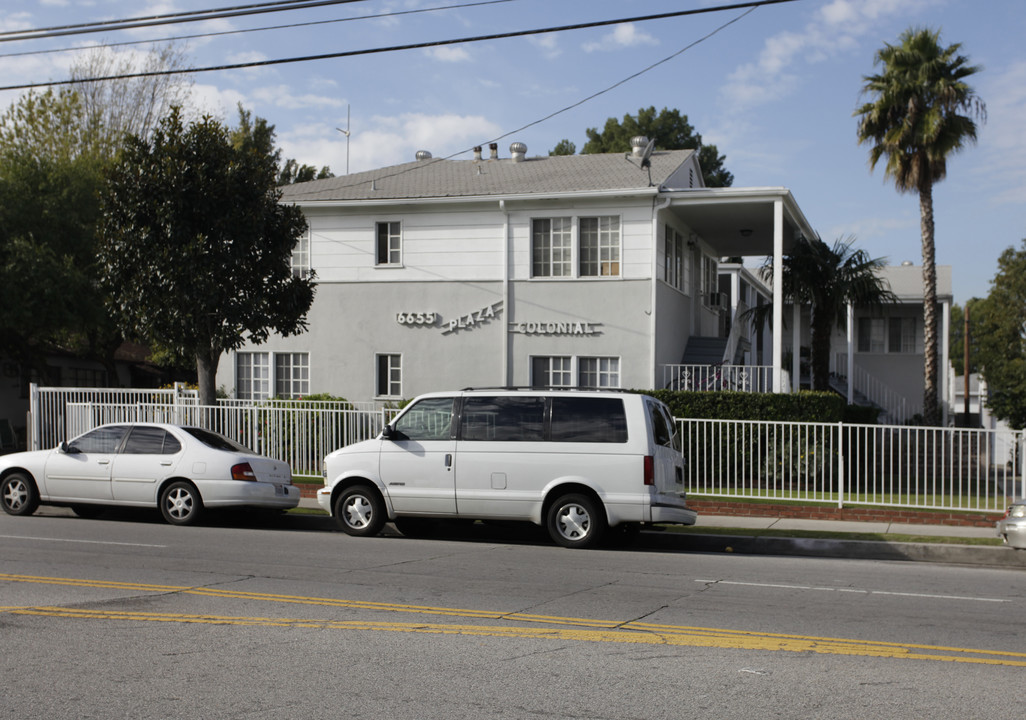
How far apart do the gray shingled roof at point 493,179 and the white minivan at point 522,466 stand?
1049 centimetres

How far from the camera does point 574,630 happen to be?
717cm

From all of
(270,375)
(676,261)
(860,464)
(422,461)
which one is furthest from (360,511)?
(676,261)

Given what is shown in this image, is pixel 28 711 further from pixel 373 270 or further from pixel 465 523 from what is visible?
pixel 373 270

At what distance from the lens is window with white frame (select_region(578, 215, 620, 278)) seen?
22297mm

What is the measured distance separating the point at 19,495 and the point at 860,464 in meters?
13.4

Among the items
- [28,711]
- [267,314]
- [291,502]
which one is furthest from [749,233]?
[28,711]

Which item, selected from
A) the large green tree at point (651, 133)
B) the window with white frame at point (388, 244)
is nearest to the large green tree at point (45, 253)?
the window with white frame at point (388, 244)

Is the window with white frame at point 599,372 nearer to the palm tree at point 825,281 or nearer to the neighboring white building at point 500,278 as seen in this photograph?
the neighboring white building at point 500,278

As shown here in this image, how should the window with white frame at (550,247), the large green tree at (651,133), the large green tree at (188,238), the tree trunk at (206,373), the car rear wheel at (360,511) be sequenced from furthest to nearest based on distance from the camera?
the large green tree at (651,133)
the window with white frame at (550,247)
the tree trunk at (206,373)
the large green tree at (188,238)
the car rear wheel at (360,511)

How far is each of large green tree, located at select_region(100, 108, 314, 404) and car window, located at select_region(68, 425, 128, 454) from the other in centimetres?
268

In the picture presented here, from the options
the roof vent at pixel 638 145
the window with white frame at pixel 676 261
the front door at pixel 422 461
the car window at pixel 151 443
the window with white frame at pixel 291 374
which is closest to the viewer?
the front door at pixel 422 461

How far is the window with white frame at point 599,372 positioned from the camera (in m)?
22.3

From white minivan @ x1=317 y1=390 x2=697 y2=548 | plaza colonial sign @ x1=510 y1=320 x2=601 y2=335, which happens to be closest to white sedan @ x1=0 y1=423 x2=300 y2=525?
white minivan @ x1=317 y1=390 x2=697 y2=548

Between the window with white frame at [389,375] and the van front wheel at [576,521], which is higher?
the window with white frame at [389,375]
